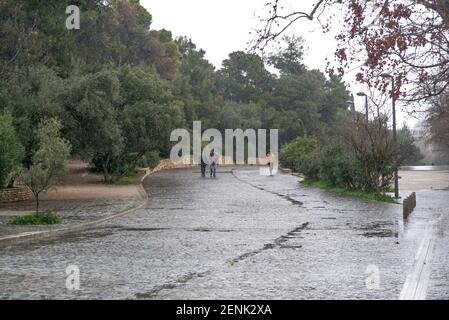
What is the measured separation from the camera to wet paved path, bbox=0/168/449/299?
805 cm

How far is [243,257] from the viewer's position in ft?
35.4

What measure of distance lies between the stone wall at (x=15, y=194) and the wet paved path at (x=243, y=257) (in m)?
6.42

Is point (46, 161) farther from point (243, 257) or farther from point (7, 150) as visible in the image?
point (243, 257)

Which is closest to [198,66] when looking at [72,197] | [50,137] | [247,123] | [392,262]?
[247,123]

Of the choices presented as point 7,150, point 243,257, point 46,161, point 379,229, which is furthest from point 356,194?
point 243,257

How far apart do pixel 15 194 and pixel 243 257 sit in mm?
15738

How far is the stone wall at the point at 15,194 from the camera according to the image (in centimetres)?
2345

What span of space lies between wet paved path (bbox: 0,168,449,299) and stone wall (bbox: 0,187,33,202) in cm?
642

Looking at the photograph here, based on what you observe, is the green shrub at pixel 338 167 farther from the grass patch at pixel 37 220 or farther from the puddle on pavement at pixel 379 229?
the grass patch at pixel 37 220

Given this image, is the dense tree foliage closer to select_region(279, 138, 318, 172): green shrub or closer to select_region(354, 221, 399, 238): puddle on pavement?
select_region(354, 221, 399, 238): puddle on pavement

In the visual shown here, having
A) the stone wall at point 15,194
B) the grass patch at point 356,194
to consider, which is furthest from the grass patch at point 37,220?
the grass patch at point 356,194
